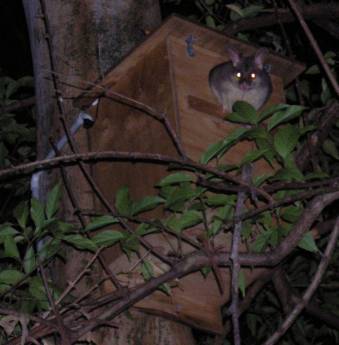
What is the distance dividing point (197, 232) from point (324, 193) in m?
0.81

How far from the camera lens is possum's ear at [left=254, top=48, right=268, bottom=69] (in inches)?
148

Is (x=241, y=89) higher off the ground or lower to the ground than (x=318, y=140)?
higher

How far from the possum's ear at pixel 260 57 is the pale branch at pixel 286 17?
0.29 meters

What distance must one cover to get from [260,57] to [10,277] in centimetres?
163

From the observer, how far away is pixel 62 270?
3.54m

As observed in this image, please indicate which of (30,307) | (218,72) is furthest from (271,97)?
(30,307)

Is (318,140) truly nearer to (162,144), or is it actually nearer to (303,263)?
(162,144)

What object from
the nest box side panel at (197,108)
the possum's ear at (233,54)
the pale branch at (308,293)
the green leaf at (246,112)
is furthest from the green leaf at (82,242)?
the possum's ear at (233,54)

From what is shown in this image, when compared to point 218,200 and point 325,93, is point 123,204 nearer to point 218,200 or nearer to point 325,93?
point 218,200

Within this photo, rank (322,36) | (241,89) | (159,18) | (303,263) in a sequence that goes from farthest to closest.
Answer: (322,36)
(303,263)
(241,89)
(159,18)

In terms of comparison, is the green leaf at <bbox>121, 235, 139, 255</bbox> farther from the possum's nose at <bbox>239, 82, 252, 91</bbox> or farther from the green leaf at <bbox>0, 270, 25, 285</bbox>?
the possum's nose at <bbox>239, 82, 252, 91</bbox>

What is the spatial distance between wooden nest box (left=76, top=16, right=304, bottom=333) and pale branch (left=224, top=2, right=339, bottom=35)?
17.3 inches

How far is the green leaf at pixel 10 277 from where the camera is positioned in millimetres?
3070

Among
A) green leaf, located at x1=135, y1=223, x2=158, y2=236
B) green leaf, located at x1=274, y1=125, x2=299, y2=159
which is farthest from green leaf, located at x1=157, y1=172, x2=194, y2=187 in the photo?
green leaf, located at x1=274, y1=125, x2=299, y2=159
